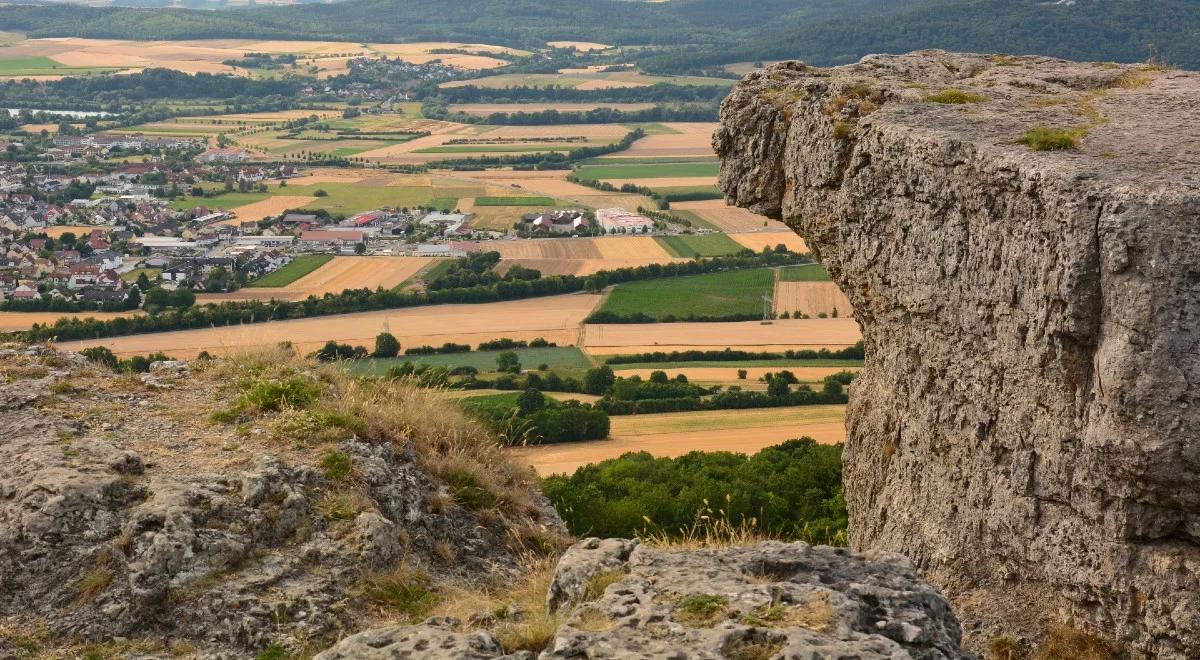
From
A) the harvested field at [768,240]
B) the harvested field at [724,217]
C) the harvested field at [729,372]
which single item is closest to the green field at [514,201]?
the harvested field at [724,217]

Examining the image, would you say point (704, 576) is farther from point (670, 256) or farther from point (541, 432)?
point (670, 256)

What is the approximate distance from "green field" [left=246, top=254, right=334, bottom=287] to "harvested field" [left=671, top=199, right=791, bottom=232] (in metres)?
23.6

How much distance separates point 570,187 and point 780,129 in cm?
7100

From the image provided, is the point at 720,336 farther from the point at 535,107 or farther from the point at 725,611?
the point at 535,107

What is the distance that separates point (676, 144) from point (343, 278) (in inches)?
2241

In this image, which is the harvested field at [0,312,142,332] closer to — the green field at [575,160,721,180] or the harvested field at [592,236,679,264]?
the harvested field at [592,236,679,264]

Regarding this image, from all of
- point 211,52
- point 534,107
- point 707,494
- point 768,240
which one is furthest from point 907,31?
point 707,494

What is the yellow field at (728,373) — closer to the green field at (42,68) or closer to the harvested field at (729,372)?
the harvested field at (729,372)

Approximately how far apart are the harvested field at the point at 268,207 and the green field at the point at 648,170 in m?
21.7

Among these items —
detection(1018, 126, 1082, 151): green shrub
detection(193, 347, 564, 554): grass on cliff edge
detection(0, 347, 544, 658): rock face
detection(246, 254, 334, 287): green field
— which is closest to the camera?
detection(0, 347, 544, 658): rock face

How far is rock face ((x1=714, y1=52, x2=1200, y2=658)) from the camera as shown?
8188 mm

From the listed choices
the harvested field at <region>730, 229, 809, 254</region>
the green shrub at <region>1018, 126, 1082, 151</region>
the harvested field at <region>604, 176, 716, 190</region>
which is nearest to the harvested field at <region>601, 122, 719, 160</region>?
the harvested field at <region>604, 176, 716, 190</region>

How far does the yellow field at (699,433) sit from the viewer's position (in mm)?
25922

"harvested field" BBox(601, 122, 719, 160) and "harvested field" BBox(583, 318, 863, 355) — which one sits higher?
"harvested field" BBox(601, 122, 719, 160)
